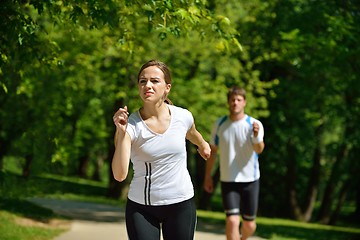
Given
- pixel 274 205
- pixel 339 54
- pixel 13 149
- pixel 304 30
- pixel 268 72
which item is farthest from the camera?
pixel 274 205

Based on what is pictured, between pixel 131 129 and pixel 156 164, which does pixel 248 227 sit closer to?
pixel 156 164

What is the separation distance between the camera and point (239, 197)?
848 cm

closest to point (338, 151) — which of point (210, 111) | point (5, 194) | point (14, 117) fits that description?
point (210, 111)

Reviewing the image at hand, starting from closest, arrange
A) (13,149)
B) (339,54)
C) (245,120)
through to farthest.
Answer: (245,120) < (339,54) < (13,149)

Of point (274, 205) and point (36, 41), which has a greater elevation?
point (36, 41)

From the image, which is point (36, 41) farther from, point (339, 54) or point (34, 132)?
point (339, 54)

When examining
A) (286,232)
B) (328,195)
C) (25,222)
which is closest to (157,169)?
(25,222)

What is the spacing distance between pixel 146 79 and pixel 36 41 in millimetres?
3480

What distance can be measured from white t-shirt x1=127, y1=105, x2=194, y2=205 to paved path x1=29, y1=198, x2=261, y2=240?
19.9 feet

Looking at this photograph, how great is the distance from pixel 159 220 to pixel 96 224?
8337 millimetres

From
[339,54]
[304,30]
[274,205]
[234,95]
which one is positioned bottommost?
[274,205]

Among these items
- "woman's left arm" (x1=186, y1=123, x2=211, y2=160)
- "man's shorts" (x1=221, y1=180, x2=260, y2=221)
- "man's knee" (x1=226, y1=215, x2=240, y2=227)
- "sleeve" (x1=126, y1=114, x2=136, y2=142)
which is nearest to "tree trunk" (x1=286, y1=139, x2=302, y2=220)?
"man's shorts" (x1=221, y1=180, x2=260, y2=221)

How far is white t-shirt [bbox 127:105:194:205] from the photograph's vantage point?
4.68m

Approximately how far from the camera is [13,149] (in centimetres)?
2153
